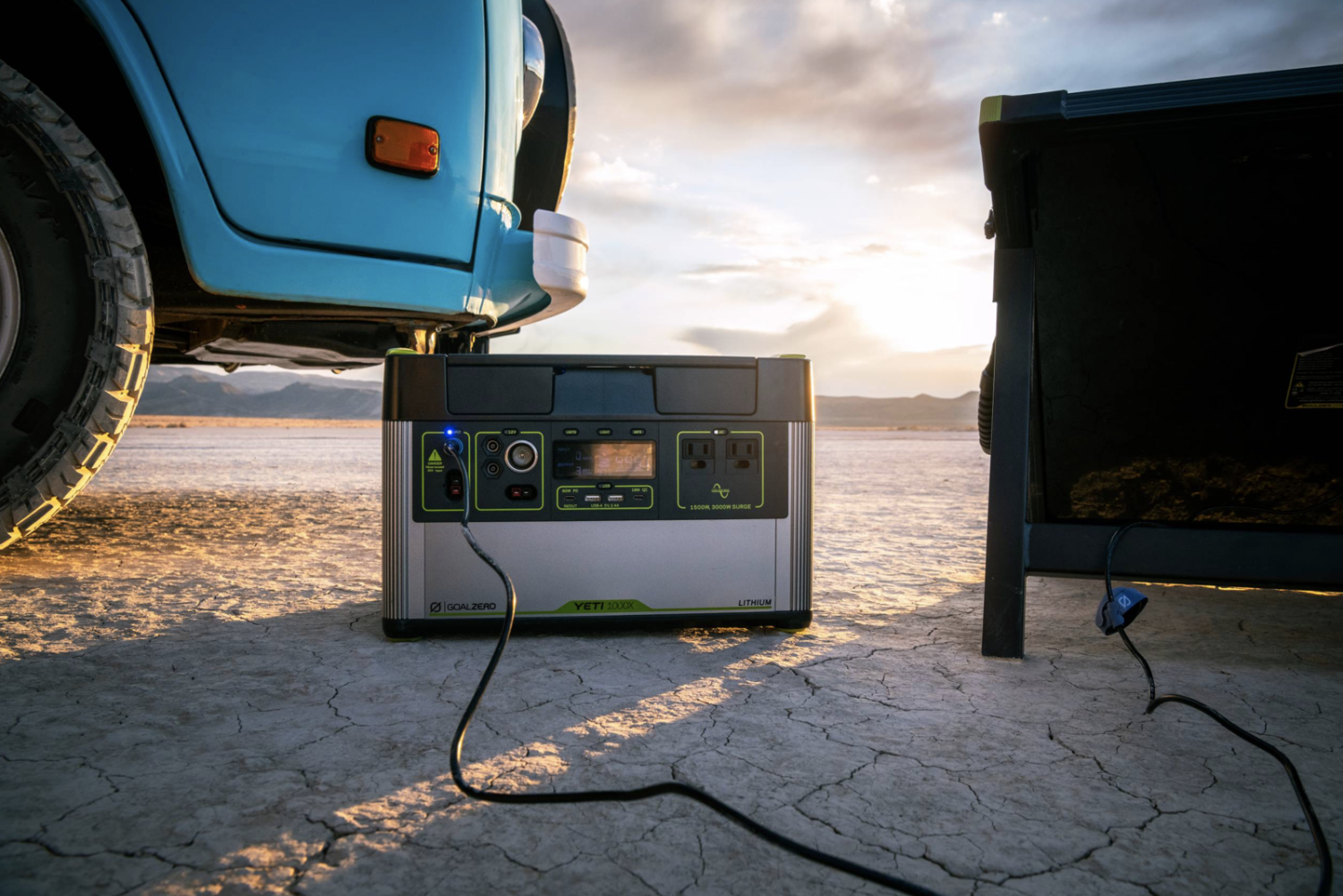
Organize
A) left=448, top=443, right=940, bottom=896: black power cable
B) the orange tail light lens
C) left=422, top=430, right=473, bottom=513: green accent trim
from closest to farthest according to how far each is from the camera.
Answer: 1. left=448, top=443, right=940, bottom=896: black power cable
2. left=422, top=430, right=473, bottom=513: green accent trim
3. the orange tail light lens

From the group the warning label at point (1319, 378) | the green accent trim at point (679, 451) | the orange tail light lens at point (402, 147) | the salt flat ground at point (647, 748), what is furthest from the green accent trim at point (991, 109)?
the orange tail light lens at point (402, 147)

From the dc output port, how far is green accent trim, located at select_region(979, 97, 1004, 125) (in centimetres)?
84

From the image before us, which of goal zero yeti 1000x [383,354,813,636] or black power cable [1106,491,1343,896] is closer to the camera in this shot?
black power cable [1106,491,1343,896]

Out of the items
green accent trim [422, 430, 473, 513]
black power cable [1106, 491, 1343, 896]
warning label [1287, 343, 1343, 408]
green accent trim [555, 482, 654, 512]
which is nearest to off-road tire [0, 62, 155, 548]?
green accent trim [422, 430, 473, 513]

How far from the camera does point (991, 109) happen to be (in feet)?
3.49

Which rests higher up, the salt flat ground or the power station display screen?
the power station display screen

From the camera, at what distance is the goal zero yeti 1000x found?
1201mm

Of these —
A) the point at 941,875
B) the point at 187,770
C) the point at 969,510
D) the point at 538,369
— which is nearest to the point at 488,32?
the point at 538,369

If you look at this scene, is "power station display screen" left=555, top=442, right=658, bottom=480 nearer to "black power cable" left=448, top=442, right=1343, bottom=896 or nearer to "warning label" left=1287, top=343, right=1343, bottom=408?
"black power cable" left=448, top=442, right=1343, bottom=896

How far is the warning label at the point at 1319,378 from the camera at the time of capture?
124cm

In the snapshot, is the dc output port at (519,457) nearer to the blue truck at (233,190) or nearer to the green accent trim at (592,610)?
the green accent trim at (592,610)

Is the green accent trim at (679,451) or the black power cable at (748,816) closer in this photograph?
the black power cable at (748,816)

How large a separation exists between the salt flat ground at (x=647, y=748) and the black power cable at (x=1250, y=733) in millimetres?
20

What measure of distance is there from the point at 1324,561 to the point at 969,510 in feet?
7.15
